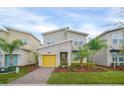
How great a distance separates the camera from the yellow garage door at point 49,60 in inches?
569

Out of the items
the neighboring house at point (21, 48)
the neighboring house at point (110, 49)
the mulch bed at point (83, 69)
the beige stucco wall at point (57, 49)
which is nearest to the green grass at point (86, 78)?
the mulch bed at point (83, 69)

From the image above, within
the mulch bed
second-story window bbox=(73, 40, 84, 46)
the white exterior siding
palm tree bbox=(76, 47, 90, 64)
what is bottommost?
the mulch bed

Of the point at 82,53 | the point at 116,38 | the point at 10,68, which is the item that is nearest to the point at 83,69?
the point at 82,53

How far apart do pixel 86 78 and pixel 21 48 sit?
5.27 metres

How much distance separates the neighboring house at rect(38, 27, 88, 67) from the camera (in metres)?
14.3

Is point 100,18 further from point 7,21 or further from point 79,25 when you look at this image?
point 7,21

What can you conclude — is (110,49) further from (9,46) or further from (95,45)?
(9,46)

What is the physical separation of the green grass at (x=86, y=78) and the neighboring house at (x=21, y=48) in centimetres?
280

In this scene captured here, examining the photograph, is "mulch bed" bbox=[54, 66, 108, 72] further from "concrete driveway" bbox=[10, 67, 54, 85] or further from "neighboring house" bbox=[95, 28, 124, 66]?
"concrete driveway" bbox=[10, 67, 54, 85]

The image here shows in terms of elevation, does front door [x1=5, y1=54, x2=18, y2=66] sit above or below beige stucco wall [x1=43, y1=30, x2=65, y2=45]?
below

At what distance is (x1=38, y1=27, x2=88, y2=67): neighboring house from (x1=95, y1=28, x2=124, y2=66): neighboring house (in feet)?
3.71

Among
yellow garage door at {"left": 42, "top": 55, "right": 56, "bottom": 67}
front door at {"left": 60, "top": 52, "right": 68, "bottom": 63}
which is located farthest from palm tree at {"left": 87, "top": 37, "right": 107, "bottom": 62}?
yellow garage door at {"left": 42, "top": 55, "right": 56, "bottom": 67}

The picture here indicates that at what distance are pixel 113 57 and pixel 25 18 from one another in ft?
16.9
